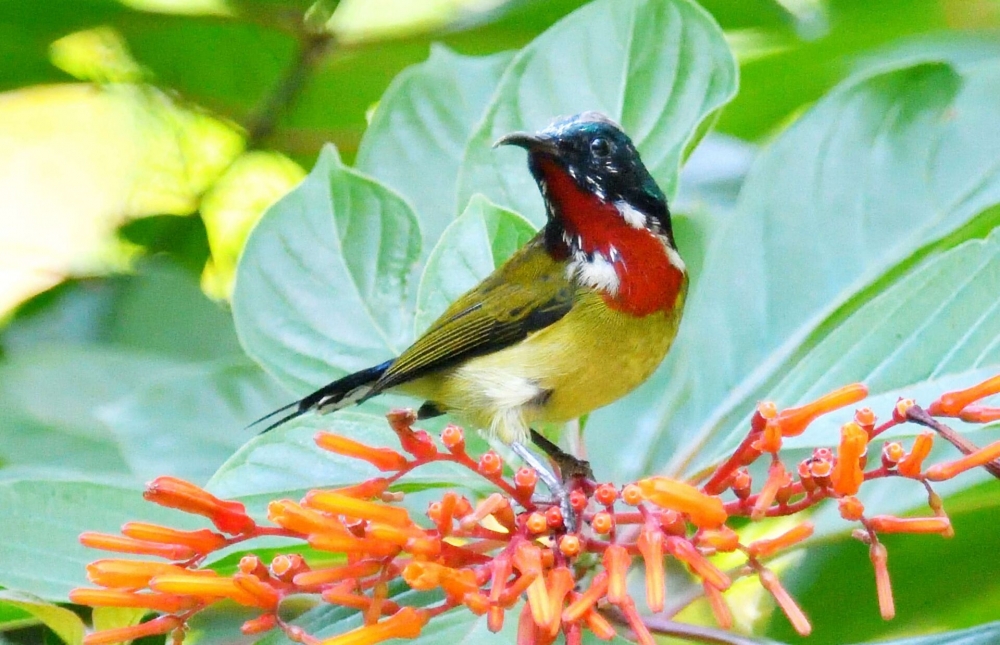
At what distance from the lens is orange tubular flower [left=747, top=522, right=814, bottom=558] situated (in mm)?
1347

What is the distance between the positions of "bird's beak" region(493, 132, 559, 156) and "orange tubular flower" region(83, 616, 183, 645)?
3.13 feet

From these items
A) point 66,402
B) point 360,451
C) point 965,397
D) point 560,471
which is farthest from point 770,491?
point 66,402

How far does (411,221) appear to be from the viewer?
7.27 feet

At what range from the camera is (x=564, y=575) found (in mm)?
1415

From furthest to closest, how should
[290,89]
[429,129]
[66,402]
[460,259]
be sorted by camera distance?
[290,89], [66,402], [429,129], [460,259]

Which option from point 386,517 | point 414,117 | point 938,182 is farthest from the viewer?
point 414,117

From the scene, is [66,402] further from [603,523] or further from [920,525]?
[920,525]

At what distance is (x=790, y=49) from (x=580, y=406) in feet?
5.19

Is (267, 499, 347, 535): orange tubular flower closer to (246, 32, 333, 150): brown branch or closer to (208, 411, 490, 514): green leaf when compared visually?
(208, 411, 490, 514): green leaf

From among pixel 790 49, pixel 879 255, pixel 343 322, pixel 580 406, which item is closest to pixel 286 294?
pixel 343 322

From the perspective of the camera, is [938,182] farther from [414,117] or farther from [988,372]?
[414,117]

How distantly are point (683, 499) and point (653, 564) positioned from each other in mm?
85

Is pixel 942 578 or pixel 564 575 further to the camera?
pixel 942 578

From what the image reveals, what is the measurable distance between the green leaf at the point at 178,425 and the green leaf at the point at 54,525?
0.26 meters
